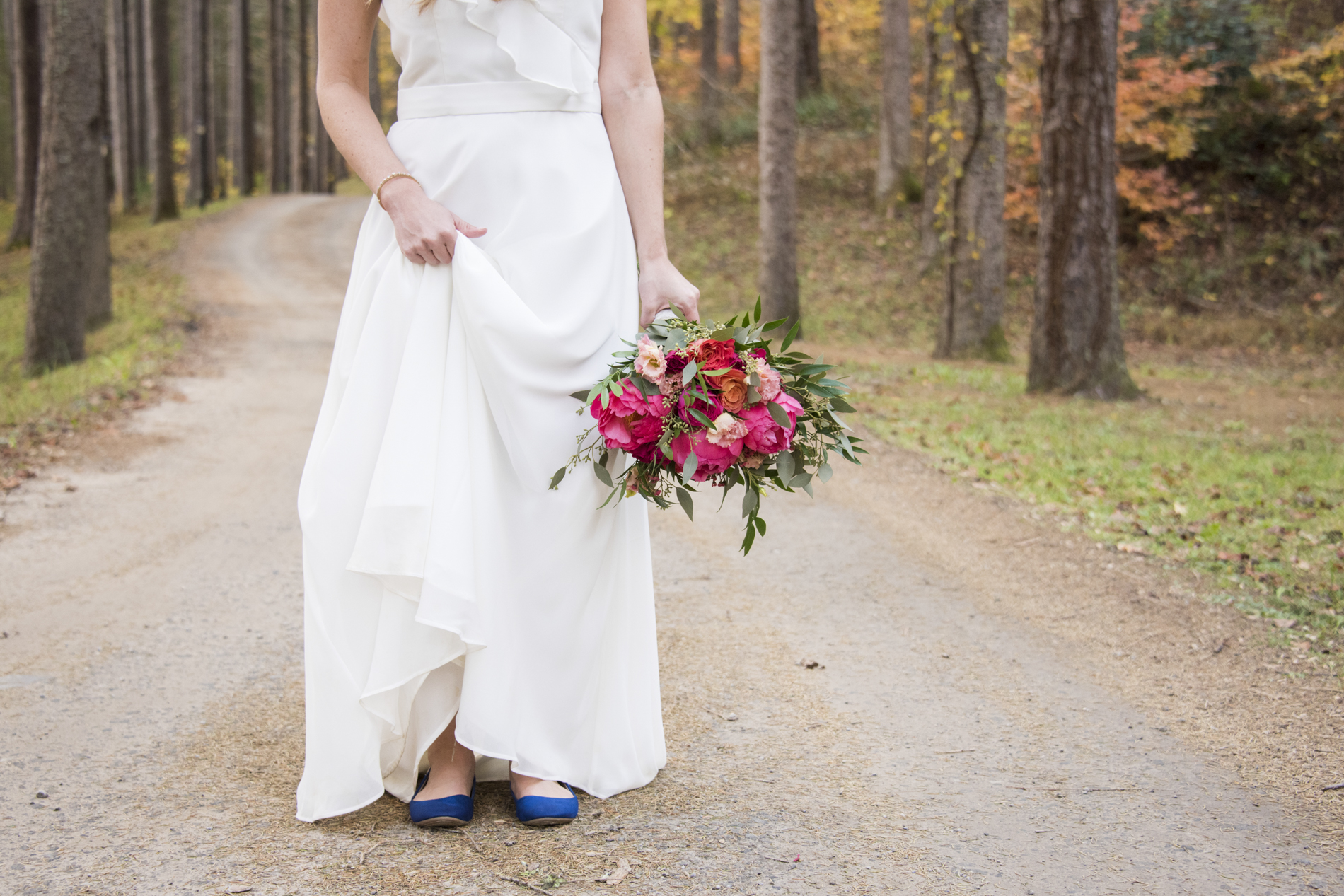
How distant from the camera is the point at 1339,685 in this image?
358 centimetres

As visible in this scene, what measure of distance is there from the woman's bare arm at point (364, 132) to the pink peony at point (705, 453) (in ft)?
2.28

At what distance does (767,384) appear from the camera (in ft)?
7.68

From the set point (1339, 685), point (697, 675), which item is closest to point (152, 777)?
point (697, 675)

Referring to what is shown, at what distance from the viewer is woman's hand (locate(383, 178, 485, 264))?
240 centimetres

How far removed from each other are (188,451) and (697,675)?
513 centimetres

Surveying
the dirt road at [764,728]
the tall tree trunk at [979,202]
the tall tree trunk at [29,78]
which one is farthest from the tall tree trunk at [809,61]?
the dirt road at [764,728]

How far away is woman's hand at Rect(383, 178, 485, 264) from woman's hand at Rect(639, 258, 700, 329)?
1.55 ft

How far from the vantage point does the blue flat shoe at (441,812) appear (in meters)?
2.49

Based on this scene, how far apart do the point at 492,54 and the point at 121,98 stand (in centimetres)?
3024

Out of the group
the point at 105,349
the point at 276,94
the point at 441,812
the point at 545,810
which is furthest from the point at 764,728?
the point at 276,94

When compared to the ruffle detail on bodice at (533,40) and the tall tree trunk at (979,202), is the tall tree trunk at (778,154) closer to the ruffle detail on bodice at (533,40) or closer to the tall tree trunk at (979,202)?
the tall tree trunk at (979,202)

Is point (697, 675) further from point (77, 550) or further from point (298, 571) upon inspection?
point (77, 550)

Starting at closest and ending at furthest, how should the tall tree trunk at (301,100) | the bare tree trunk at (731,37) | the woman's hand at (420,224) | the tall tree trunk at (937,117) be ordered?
1. the woman's hand at (420,224)
2. the tall tree trunk at (937,117)
3. the bare tree trunk at (731,37)
4. the tall tree trunk at (301,100)

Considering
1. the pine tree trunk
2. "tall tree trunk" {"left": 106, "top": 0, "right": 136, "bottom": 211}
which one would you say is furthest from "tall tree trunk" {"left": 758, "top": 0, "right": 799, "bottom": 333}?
"tall tree trunk" {"left": 106, "top": 0, "right": 136, "bottom": 211}
